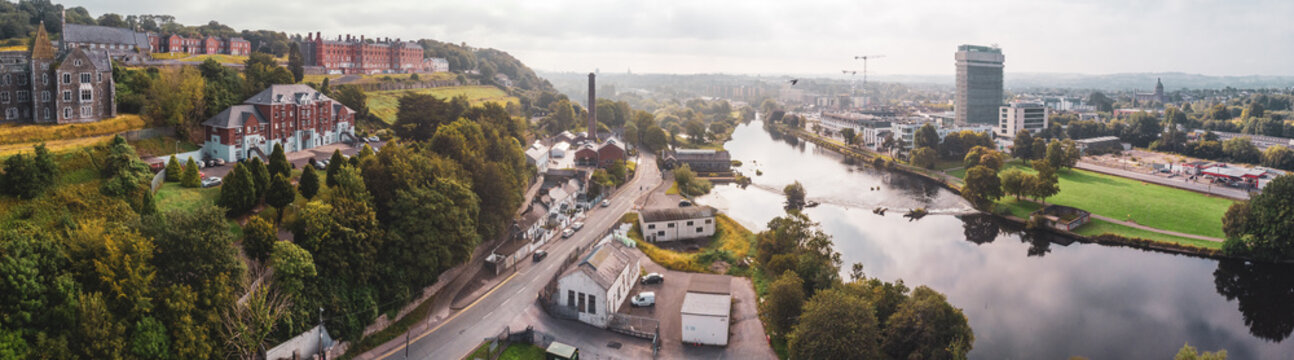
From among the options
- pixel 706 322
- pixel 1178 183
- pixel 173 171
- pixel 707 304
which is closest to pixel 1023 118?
pixel 1178 183

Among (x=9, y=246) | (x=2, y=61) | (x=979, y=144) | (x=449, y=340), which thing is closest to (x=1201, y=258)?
(x=979, y=144)

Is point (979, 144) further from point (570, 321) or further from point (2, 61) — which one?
point (2, 61)

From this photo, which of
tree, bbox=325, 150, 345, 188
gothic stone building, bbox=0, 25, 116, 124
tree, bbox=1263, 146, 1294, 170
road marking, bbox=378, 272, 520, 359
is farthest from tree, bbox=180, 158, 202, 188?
tree, bbox=1263, 146, 1294, 170

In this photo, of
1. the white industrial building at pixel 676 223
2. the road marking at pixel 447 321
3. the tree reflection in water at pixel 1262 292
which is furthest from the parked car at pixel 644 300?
the tree reflection in water at pixel 1262 292

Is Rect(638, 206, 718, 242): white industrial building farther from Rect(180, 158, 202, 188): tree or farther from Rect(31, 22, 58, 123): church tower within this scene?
Rect(31, 22, 58, 123): church tower

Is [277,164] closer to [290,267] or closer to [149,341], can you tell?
[290,267]

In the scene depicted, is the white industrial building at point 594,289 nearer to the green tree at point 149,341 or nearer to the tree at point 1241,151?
the green tree at point 149,341
